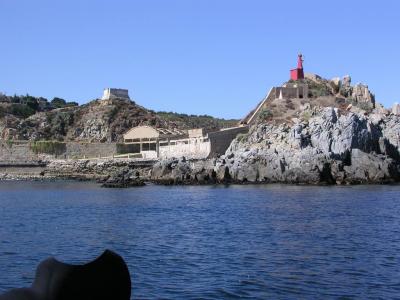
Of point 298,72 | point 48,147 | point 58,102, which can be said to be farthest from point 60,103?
point 298,72

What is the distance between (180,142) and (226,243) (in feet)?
224

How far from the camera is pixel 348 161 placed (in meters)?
67.4

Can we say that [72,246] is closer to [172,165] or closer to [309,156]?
[309,156]

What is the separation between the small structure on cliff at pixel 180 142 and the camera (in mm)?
83250

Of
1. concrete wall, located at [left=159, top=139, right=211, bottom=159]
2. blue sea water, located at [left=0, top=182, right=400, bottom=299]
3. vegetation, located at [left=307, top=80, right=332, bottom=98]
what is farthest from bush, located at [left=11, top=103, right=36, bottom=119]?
blue sea water, located at [left=0, top=182, right=400, bottom=299]

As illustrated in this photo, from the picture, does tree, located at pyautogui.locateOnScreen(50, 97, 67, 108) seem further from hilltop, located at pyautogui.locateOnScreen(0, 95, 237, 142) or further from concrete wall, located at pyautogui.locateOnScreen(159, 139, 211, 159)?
concrete wall, located at pyautogui.locateOnScreen(159, 139, 211, 159)

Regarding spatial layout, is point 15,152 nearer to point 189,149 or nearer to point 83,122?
point 83,122

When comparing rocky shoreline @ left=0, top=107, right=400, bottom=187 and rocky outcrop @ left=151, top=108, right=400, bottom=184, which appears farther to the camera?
rocky shoreline @ left=0, top=107, right=400, bottom=187

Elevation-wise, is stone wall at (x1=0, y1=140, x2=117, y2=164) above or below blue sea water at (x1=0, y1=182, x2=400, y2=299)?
above

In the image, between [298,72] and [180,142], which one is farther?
[298,72]

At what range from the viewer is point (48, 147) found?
10375 centimetres

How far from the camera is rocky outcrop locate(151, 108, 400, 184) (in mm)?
64438

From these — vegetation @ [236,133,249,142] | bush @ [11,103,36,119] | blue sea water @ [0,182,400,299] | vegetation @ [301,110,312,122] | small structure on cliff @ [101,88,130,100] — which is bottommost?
blue sea water @ [0,182,400,299]

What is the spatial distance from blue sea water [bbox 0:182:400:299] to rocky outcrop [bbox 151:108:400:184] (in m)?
19.6
